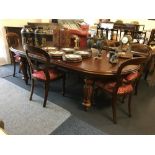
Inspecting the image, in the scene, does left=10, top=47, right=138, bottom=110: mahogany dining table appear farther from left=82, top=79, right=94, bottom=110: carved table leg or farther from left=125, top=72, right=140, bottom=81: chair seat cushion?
left=125, top=72, right=140, bottom=81: chair seat cushion

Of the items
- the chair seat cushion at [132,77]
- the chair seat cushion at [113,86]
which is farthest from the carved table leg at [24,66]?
the chair seat cushion at [132,77]

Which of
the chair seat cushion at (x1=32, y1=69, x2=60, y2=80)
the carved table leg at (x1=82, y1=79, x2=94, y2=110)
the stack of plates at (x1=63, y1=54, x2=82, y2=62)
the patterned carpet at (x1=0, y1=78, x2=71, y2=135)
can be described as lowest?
the patterned carpet at (x1=0, y1=78, x2=71, y2=135)

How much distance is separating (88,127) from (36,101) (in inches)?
37.1

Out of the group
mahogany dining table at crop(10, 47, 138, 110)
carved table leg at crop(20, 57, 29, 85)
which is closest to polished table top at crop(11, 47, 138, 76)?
mahogany dining table at crop(10, 47, 138, 110)

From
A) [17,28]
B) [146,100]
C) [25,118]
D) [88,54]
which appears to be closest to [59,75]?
[88,54]

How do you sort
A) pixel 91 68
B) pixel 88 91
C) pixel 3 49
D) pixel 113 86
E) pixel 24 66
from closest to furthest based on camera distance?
1. pixel 91 68
2. pixel 113 86
3. pixel 88 91
4. pixel 24 66
5. pixel 3 49

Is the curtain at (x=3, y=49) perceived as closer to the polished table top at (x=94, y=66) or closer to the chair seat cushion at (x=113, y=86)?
the polished table top at (x=94, y=66)

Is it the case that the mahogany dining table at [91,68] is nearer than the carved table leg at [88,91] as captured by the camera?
Yes

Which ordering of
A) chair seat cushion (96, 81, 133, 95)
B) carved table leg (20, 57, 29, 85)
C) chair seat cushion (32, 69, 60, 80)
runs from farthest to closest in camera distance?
carved table leg (20, 57, 29, 85), chair seat cushion (32, 69, 60, 80), chair seat cushion (96, 81, 133, 95)

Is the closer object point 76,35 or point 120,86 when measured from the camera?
point 120,86

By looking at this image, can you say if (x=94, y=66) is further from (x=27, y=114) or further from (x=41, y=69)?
(x=27, y=114)

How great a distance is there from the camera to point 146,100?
2.66 metres

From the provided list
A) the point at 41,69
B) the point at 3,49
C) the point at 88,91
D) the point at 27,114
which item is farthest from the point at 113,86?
the point at 3,49

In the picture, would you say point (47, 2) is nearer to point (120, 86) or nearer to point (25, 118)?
point (120, 86)
